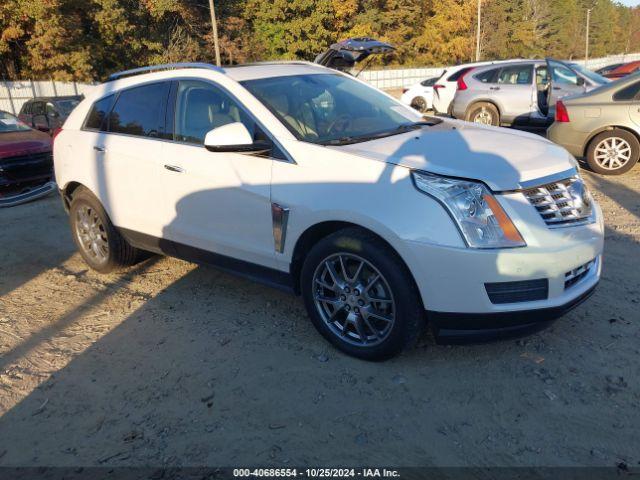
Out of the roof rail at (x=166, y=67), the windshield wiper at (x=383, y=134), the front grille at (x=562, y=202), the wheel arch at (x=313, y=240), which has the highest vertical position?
the roof rail at (x=166, y=67)

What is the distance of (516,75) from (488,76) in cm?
62

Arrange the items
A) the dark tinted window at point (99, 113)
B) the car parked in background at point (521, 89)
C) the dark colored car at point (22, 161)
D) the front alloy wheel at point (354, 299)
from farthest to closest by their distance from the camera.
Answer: the car parked in background at point (521, 89) < the dark colored car at point (22, 161) < the dark tinted window at point (99, 113) < the front alloy wheel at point (354, 299)

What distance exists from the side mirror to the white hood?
1.97ft

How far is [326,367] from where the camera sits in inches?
135

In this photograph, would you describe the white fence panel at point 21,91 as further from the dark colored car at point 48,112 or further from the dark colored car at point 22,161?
the dark colored car at point 22,161

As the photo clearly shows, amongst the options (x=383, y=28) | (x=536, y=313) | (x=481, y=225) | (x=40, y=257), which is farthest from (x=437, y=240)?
(x=383, y=28)

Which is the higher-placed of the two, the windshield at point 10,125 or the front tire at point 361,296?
the windshield at point 10,125

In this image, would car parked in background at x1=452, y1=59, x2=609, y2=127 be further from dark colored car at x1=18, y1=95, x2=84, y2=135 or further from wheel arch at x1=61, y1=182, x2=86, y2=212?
dark colored car at x1=18, y1=95, x2=84, y2=135

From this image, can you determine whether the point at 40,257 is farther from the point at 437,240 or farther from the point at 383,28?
the point at 383,28

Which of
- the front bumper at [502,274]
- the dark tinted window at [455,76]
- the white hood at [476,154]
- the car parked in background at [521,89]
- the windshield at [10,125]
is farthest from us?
the dark tinted window at [455,76]

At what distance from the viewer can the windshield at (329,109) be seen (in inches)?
148

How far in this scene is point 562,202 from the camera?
322 centimetres

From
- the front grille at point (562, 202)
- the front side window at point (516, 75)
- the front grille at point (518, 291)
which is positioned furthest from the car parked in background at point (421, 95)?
the front grille at point (518, 291)

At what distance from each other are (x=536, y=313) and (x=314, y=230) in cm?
139
